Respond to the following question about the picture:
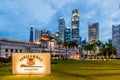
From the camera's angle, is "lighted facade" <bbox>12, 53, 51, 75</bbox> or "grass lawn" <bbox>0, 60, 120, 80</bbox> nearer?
"grass lawn" <bbox>0, 60, 120, 80</bbox>

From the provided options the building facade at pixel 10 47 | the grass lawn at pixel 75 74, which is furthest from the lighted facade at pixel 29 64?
the building facade at pixel 10 47

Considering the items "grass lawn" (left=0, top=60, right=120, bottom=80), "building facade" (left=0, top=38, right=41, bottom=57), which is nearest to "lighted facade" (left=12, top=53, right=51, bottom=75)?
"grass lawn" (left=0, top=60, right=120, bottom=80)

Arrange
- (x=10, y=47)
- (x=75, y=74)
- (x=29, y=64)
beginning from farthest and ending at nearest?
(x=10, y=47) → (x=75, y=74) → (x=29, y=64)

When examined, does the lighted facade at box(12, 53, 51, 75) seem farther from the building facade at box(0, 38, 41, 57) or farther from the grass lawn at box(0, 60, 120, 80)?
the building facade at box(0, 38, 41, 57)

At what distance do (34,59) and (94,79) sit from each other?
15.1ft

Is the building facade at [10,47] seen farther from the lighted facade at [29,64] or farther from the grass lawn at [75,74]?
the lighted facade at [29,64]

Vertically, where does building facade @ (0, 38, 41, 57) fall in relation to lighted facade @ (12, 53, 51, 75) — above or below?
above

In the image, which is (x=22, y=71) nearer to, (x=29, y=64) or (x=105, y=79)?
(x=29, y=64)

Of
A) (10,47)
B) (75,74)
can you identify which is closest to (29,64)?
(75,74)

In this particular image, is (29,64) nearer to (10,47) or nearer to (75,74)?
(75,74)

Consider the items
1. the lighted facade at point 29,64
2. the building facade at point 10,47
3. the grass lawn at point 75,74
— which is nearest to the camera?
the grass lawn at point 75,74

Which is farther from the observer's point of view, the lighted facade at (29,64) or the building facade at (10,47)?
the building facade at (10,47)

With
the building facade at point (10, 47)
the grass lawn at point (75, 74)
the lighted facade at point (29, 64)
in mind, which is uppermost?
the building facade at point (10, 47)

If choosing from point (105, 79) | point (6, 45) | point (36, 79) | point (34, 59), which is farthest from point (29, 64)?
point (6, 45)
